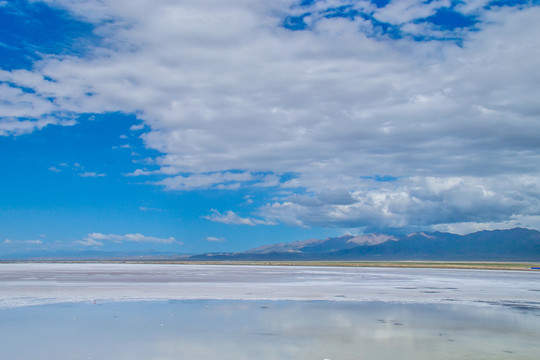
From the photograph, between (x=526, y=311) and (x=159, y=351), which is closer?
(x=159, y=351)

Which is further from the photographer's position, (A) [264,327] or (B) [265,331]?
(A) [264,327]

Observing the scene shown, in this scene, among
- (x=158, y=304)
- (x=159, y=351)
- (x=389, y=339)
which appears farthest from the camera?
(x=158, y=304)

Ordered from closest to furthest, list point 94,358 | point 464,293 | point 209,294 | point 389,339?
point 94,358 → point 389,339 → point 209,294 → point 464,293

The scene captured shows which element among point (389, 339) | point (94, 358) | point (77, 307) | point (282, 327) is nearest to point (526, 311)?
point (389, 339)

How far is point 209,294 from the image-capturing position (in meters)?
32.2

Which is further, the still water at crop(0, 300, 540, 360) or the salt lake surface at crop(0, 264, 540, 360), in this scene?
the salt lake surface at crop(0, 264, 540, 360)

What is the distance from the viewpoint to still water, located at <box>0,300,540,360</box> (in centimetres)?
1512

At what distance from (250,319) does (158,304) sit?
7181mm

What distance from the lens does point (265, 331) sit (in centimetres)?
1862

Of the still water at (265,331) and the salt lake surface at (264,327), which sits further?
the salt lake surface at (264,327)

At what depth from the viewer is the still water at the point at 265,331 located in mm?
15125

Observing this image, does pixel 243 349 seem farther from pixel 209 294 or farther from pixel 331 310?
pixel 209 294

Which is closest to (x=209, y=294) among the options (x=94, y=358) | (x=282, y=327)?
(x=282, y=327)

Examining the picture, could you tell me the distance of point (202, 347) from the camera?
15875 millimetres
